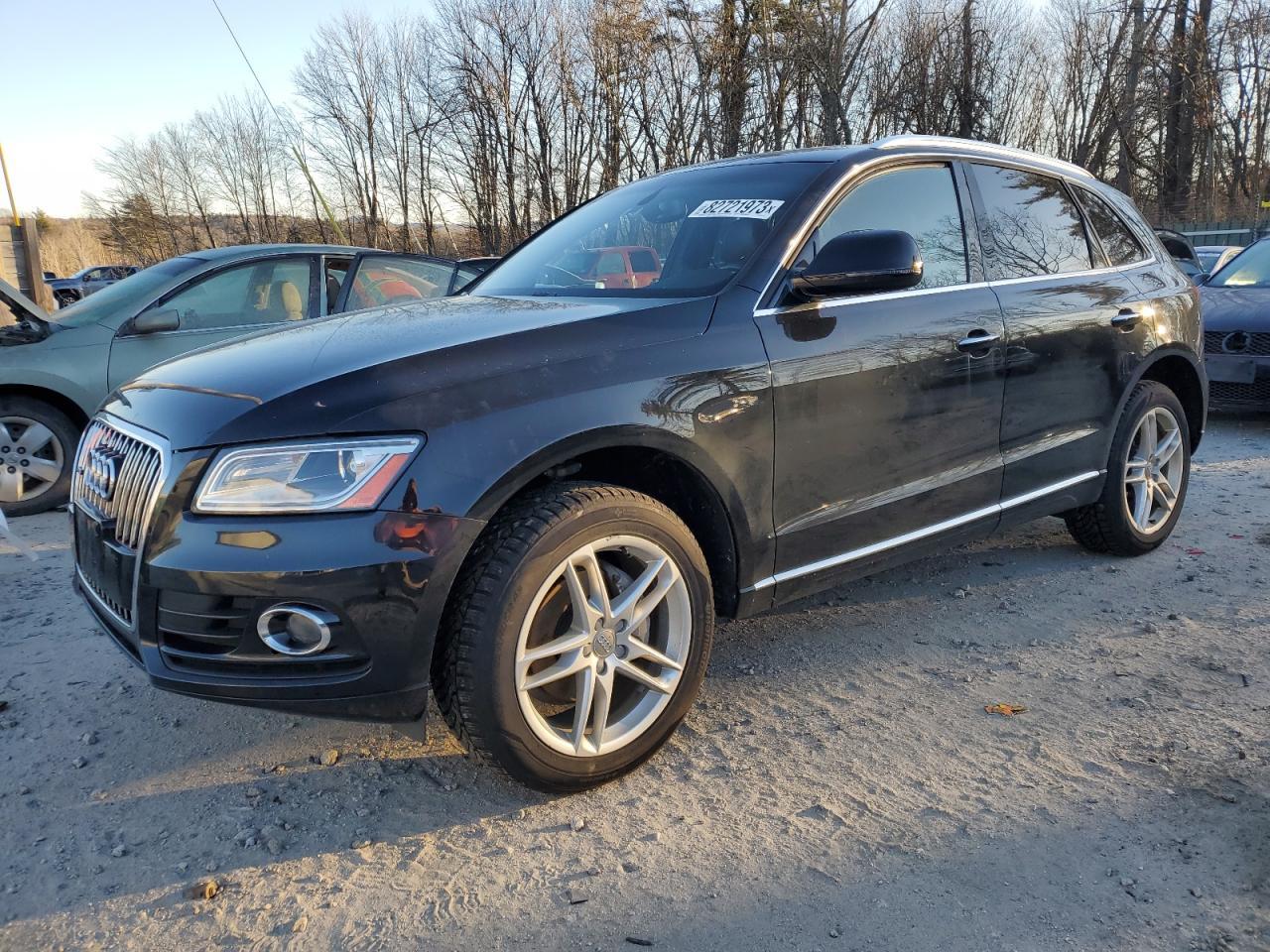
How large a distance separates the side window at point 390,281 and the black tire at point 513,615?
4.18 meters

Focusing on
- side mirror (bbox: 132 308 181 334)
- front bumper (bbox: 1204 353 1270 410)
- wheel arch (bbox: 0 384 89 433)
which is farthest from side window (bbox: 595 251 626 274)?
front bumper (bbox: 1204 353 1270 410)

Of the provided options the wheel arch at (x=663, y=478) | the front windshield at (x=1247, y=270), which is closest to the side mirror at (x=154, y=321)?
the wheel arch at (x=663, y=478)

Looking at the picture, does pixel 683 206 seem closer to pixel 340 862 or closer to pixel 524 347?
pixel 524 347

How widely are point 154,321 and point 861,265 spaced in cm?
488

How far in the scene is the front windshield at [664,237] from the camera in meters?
2.90

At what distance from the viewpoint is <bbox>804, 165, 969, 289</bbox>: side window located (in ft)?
10.1

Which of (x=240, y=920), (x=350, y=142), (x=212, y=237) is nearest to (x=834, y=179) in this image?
(x=240, y=920)

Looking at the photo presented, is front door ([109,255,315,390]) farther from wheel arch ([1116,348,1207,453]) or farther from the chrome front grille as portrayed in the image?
wheel arch ([1116,348,1207,453])

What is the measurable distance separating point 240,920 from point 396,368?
1292 mm

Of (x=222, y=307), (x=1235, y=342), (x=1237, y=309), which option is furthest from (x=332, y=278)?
(x=1237, y=309)

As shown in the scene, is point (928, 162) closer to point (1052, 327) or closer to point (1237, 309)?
point (1052, 327)

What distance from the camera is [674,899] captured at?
204 cm

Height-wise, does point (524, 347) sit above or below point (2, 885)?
above

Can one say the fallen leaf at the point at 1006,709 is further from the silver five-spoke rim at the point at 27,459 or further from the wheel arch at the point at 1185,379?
the silver five-spoke rim at the point at 27,459
